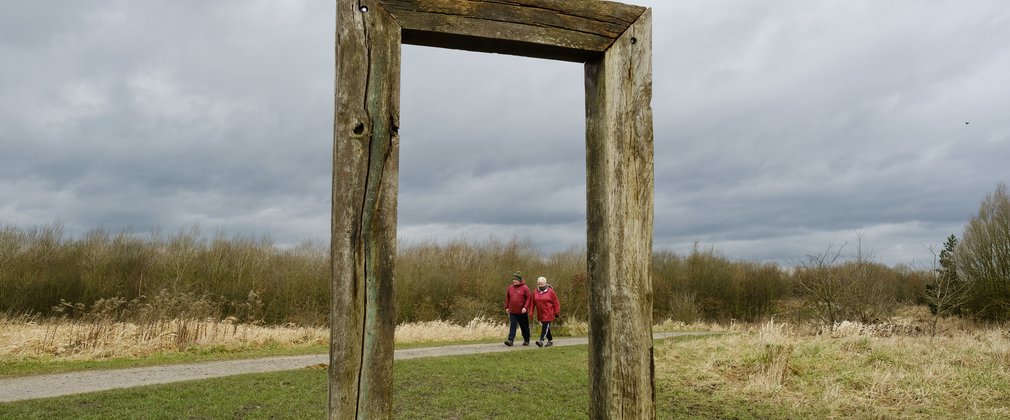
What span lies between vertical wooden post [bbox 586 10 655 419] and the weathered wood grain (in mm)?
103

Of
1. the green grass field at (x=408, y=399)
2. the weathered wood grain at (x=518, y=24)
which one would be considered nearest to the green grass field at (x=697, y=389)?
the green grass field at (x=408, y=399)

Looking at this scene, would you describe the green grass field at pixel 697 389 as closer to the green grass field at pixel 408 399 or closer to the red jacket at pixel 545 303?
the green grass field at pixel 408 399

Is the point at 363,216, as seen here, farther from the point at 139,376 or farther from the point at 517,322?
the point at 517,322

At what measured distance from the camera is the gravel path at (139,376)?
10.1 meters

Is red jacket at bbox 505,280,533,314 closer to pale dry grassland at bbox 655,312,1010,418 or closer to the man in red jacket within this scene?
the man in red jacket

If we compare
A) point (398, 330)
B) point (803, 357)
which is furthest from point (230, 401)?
point (398, 330)

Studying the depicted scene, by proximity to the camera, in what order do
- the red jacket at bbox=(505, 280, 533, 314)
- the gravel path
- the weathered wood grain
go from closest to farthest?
the weathered wood grain → the gravel path → the red jacket at bbox=(505, 280, 533, 314)

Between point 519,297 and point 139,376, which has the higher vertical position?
point 519,297

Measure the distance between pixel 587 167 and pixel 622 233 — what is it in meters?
0.41

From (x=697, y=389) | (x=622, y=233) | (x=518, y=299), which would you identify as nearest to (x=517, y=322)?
(x=518, y=299)

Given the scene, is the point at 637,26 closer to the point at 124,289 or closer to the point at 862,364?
the point at 862,364

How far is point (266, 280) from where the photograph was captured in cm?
2611

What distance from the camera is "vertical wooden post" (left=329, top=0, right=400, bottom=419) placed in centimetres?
268

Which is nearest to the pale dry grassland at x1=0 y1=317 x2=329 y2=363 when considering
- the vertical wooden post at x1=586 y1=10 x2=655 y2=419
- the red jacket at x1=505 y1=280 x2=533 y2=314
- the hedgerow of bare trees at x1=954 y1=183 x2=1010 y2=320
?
the red jacket at x1=505 y1=280 x2=533 y2=314
